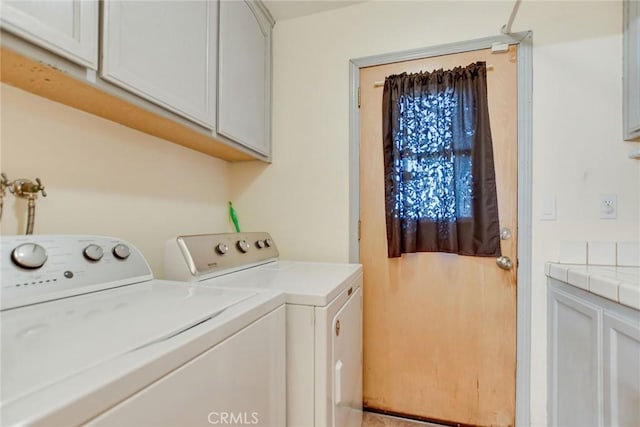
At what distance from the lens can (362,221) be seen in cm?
180

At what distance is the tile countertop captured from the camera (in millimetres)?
993

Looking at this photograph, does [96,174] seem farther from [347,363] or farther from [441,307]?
[441,307]

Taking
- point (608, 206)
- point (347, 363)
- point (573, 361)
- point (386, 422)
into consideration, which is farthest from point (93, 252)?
point (608, 206)

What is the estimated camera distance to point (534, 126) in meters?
1.52

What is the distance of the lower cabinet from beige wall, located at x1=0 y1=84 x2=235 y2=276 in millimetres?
1881

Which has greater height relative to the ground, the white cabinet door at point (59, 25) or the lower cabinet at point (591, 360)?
the white cabinet door at point (59, 25)

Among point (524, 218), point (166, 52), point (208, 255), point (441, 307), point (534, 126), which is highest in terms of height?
point (166, 52)

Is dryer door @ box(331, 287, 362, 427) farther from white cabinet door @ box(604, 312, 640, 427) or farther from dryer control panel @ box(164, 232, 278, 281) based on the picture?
white cabinet door @ box(604, 312, 640, 427)

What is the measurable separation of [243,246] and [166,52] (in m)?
0.86

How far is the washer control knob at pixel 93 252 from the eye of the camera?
894 mm

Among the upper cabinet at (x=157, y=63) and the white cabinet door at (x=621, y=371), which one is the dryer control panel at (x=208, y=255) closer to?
the upper cabinet at (x=157, y=63)

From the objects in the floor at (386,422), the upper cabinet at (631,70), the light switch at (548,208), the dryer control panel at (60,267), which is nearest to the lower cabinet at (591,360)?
the light switch at (548,208)

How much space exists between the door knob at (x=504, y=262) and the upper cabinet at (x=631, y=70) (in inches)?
31.0

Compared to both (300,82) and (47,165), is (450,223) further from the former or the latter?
(47,165)
